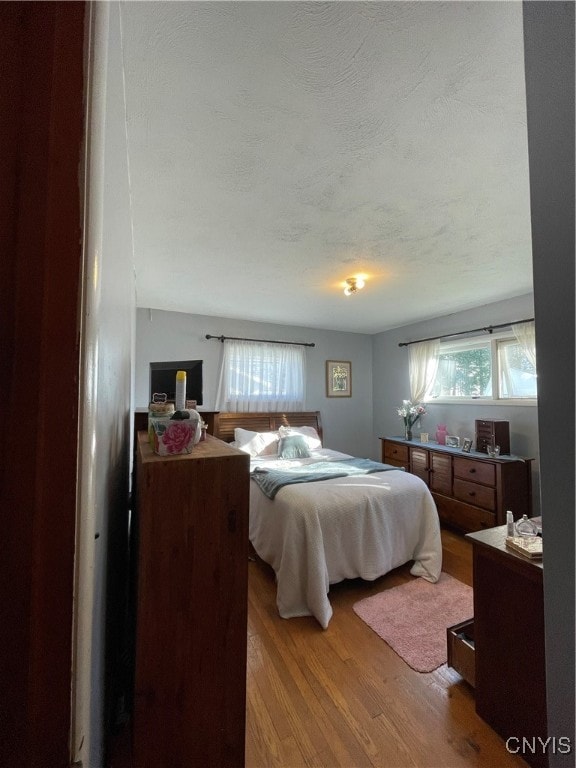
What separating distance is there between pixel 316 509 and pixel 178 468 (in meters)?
1.43

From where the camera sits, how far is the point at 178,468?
0.76 m

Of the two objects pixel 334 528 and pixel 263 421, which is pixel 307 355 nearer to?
pixel 263 421

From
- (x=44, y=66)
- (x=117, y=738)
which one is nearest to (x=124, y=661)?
(x=117, y=738)

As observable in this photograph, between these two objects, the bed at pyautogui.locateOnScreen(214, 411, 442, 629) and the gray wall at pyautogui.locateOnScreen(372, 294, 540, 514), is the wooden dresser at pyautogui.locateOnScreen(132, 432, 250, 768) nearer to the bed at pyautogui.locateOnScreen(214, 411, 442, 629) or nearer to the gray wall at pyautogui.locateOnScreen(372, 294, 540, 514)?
the bed at pyautogui.locateOnScreen(214, 411, 442, 629)

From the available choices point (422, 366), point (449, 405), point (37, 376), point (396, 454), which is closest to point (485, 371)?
point (449, 405)

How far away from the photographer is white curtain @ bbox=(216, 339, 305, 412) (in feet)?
13.0

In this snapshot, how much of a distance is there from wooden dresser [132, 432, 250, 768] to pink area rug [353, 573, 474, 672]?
1143 mm

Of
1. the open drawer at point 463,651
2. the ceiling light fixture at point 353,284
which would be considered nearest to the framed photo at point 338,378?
the ceiling light fixture at point 353,284

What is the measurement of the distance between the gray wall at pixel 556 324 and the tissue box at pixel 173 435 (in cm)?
86

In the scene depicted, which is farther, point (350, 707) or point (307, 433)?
point (307, 433)

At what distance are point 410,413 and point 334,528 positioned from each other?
2.51 meters

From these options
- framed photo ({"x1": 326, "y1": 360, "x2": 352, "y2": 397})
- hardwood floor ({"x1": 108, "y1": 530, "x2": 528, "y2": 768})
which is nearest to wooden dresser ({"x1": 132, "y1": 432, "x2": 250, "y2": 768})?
hardwood floor ({"x1": 108, "y1": 530, "x2": 528, "y2": 768})

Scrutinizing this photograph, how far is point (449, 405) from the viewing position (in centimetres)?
376

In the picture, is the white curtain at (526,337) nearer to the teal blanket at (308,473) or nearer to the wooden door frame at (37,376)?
the teal blanket at (308,473)
